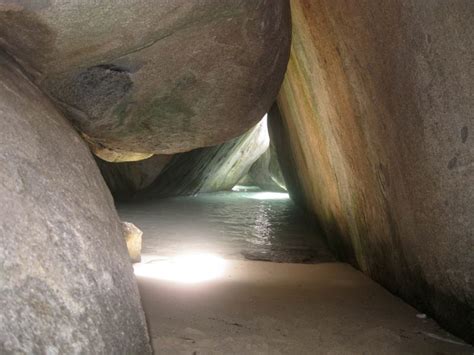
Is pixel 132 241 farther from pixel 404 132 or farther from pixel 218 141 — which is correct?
pixel 404 132

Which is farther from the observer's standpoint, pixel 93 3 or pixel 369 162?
pixel 369 162

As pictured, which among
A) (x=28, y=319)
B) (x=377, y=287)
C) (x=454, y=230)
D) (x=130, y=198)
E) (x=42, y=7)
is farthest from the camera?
(x=130, y=198)

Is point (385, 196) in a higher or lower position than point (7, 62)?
lower

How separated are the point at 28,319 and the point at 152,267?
3.60 m

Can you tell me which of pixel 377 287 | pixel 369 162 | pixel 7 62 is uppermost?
pixel 7 62

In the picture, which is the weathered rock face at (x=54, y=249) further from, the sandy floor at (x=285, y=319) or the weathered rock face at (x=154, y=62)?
the sandy floor at (x=285, y=319)

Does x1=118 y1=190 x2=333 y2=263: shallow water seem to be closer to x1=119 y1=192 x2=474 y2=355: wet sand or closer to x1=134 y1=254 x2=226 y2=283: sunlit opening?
x1=119 y1=192 x2=474 y2=355: wet sand

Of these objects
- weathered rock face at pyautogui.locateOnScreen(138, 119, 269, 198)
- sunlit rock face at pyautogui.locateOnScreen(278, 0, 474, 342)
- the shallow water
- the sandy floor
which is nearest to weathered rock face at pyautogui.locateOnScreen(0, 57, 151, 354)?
the sandy floor

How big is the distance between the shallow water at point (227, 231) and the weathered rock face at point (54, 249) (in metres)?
3.89

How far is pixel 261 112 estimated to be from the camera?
4141 millimetres

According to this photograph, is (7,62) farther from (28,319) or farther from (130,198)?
(130,198)

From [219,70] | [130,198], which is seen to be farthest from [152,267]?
[130,198]

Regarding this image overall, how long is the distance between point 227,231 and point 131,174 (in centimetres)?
582

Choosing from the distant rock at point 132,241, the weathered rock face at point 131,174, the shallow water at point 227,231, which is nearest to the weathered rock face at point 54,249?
the distant rock at point 132,241
